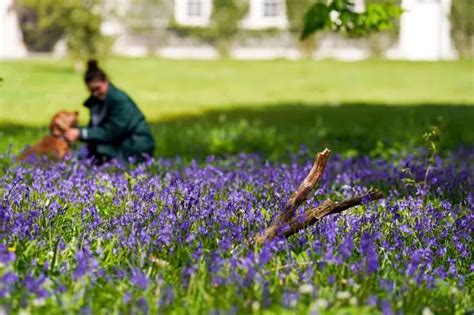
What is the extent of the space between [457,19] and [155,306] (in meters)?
35.5

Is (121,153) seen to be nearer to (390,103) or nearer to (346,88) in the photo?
(390,103)

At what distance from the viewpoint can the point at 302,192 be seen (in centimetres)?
489

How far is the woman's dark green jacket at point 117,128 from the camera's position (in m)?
9.20

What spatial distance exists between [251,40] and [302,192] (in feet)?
112

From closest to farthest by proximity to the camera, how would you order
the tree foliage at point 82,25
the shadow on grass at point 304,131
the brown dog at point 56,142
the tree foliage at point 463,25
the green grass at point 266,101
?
the brown dog at point 56,142 < the shadow on grass at point 304,131 < the green grass at point 266,101 < the tree foliage at point 82,25 < the tree foliage at point 463,25

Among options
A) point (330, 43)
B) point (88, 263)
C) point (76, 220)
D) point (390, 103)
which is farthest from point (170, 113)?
point (330, 43)

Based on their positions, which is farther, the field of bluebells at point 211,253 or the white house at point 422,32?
the white house at point 422,32

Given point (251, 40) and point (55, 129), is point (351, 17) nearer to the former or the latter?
point (55, 129)

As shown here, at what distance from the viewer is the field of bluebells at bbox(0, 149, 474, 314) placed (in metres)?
3.74

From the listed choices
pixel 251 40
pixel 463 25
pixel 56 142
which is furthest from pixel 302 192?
pixel 251 40

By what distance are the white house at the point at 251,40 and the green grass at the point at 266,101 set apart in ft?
9.36

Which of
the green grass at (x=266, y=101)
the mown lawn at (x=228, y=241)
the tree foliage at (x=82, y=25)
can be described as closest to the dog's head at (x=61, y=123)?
the mown lawn at (x=228, y=241)

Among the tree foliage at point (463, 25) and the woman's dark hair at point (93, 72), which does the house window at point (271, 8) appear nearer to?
the tree foliage at point (463, 25)

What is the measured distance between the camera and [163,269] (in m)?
4.14
